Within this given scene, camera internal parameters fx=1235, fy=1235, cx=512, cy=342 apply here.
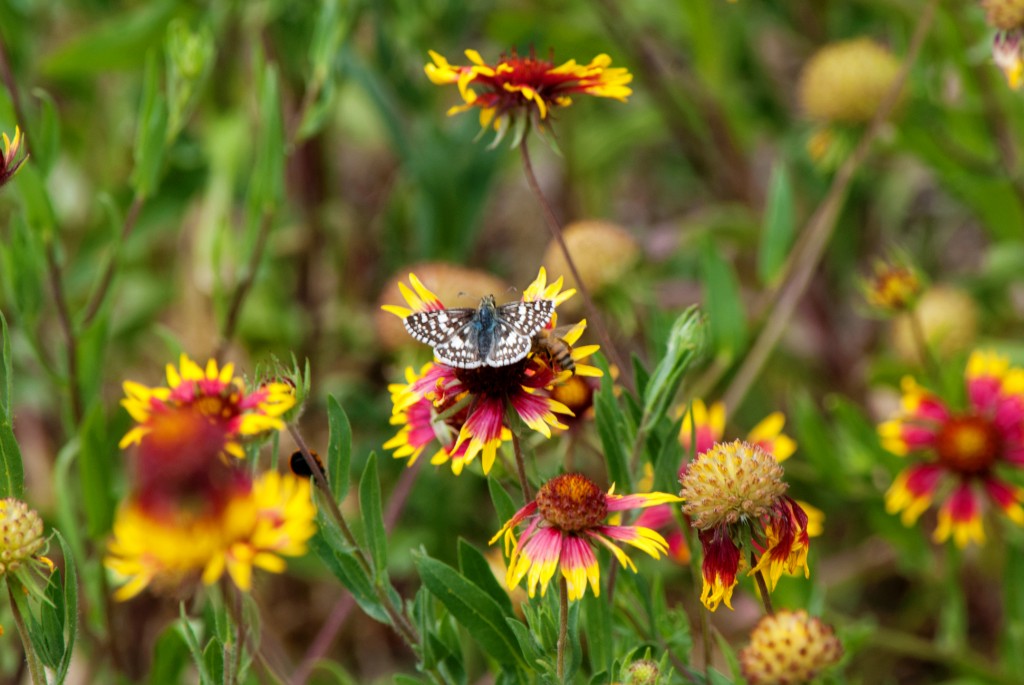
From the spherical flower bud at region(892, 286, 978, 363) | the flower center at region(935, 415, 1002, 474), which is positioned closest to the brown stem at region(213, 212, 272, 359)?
the flower center at region(935, 415, 1002, 474)

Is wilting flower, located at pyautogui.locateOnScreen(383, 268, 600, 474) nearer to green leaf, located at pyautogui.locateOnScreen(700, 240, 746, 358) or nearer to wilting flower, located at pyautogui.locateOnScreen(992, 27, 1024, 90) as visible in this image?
wilting flower, located at pyautogui.locateOnScreen(992, 27, 1024, 90)

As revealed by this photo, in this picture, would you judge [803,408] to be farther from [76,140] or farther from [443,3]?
[76,140]

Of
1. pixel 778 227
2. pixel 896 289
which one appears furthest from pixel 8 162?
pixel 778 227

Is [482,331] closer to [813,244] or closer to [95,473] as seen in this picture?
[95,473]

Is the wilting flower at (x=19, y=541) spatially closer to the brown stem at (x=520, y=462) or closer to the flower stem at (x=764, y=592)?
the brown stem at (x=520, y=462)

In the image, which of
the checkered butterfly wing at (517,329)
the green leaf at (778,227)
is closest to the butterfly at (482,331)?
the checkered butterfly wing at (517,329)

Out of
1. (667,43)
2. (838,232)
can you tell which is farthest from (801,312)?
(667,43)
